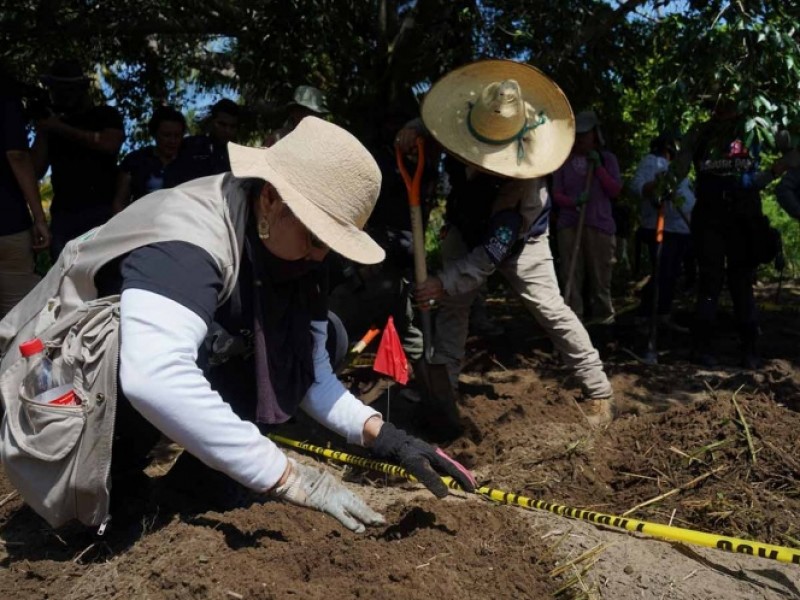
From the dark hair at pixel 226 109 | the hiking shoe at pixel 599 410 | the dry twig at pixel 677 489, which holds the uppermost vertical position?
the dark hair at pixel 226 109

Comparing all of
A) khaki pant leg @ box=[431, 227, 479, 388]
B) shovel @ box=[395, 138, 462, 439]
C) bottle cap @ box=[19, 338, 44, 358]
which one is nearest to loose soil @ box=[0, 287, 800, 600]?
shovel @ box=[395, 138, 462, 439]

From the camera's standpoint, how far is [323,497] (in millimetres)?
2609

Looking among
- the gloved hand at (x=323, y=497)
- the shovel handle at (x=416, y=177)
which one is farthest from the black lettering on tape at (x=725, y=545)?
the shovel handle at (x=416, y=177)

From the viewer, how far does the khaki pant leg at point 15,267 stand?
4691 mm

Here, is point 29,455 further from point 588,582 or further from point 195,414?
point 588,582

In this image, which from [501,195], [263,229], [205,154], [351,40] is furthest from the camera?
[351,40]

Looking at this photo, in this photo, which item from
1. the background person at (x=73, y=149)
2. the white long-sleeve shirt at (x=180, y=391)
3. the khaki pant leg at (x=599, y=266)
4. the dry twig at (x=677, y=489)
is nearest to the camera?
the white long-sleeve shirt at (x=180, y=391)

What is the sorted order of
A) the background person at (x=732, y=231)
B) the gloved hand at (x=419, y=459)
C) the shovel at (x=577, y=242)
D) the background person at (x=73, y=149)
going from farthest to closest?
the shovel at (x=577, y=242), the background person at (x=732, y=231), the background person at (x=73, y=149), the gloved hand at (x=419, y=459)

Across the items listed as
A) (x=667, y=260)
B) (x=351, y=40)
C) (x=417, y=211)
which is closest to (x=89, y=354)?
(x=417, y=211)

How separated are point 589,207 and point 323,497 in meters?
4.35

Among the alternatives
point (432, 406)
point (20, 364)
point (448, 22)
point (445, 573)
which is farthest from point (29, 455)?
point (448, 22)

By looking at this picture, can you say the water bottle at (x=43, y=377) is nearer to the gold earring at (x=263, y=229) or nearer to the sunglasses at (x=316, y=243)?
the gold earring at (x=263, y=229)

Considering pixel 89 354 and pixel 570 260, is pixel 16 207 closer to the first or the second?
pixel 89 354

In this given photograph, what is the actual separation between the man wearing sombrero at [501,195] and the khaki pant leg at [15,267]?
7.28ft
